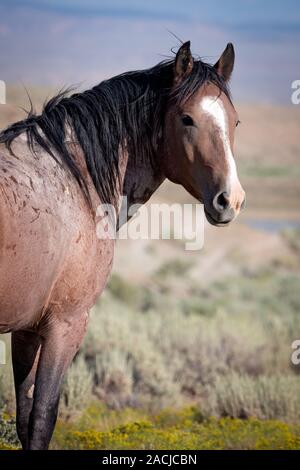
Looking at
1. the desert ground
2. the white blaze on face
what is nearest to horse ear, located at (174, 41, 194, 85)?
the white blaze on face

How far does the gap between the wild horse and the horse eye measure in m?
0.01

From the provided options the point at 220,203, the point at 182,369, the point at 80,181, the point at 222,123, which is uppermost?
the point at 222,123

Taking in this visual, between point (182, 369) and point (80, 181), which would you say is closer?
point (80, 181)

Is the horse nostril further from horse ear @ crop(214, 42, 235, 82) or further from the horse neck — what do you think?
horse ear @ crop(214, 42, 235, 82)

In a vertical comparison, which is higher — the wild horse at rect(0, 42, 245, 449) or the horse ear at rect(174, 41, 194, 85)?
the horse ear at rect(174, 41, 194, 85)

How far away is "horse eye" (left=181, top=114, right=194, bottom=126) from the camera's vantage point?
169 inches

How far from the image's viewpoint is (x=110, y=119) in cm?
452

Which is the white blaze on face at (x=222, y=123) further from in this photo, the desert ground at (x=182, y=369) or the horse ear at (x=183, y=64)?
the desert ground at (x=182, y=369)

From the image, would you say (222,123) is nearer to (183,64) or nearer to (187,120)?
(187,120)

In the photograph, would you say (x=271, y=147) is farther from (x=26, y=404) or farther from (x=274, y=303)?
(x=26, y=404)

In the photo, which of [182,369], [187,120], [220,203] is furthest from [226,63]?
[182,369]

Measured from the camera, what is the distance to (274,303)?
54.0 ft

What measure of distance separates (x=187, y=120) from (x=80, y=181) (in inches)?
27.8
